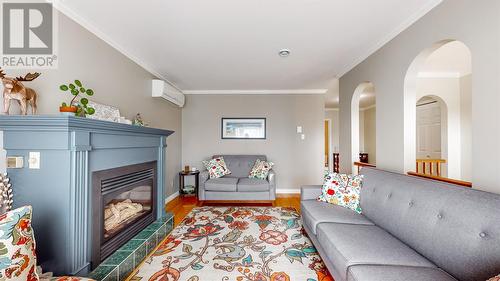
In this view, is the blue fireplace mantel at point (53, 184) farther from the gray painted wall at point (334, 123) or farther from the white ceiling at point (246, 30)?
the gray painted wall at point (334, 123)

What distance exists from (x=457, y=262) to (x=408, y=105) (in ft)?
4.87

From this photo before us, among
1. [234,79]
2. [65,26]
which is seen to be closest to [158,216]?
[65,26]

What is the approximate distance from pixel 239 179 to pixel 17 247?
3.19m

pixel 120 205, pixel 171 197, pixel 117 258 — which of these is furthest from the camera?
pixel 171 197

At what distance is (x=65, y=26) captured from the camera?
1.86 metres

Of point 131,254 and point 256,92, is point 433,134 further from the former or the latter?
point 131,254

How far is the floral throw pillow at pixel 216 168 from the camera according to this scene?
3.98 m

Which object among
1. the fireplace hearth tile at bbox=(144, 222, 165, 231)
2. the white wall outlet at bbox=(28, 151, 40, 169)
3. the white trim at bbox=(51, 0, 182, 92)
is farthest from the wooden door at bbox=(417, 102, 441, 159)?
the white wall outlet at bbox=(28, 151, 40, 169)

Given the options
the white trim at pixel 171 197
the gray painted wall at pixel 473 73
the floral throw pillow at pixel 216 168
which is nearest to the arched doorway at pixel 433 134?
the gray painted wall at pixel 473 73

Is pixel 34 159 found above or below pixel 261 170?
above

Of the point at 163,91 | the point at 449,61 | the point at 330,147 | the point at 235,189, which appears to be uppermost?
the point at 449,61

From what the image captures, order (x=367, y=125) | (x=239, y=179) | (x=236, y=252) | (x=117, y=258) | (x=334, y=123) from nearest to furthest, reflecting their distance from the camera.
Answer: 1. (x=117, y=258)
2. (x=236, y=252)
3. (x=239, y=179)
4. (x=367, y=125)
5. (x=334, y=123)

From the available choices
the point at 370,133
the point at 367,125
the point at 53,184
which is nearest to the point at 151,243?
the point at 53,184

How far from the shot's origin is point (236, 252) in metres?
2.21
